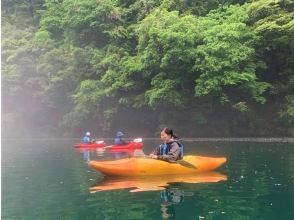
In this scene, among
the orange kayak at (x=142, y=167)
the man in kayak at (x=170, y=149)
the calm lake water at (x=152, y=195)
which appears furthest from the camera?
the man in kayak at (x=170, y=149)

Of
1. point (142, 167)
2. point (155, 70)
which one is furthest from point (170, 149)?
point (155, 70)

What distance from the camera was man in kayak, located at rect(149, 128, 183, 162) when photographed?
1283 cm

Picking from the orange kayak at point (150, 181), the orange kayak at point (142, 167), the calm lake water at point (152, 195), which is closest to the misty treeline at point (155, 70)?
the calm lake water at point (152, 195)

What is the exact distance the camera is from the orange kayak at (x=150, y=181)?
36.8 feet

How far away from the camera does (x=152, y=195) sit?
1018 cm

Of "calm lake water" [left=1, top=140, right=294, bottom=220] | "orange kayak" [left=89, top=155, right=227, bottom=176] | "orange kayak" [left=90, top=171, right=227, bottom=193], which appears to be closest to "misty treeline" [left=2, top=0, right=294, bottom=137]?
"calm lake water" [left=1, top=140, right=294, bottom=220]

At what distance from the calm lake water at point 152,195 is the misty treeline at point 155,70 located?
504 inches

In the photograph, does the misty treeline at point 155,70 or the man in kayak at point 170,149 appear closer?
the man in kayak at point 170,149

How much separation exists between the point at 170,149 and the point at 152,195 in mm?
3017

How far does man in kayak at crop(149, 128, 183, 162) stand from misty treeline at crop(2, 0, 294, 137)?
556 inches

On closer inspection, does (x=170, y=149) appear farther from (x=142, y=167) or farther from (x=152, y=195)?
(x=152, y=195)

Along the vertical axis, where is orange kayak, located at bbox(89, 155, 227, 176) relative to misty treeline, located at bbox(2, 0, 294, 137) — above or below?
below

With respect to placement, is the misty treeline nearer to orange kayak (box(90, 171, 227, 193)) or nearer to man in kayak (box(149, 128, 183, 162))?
man in kayak (box(149, 128, 183, 162))

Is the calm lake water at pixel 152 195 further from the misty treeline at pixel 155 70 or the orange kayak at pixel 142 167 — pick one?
the misty treeline at pixel 155 70
